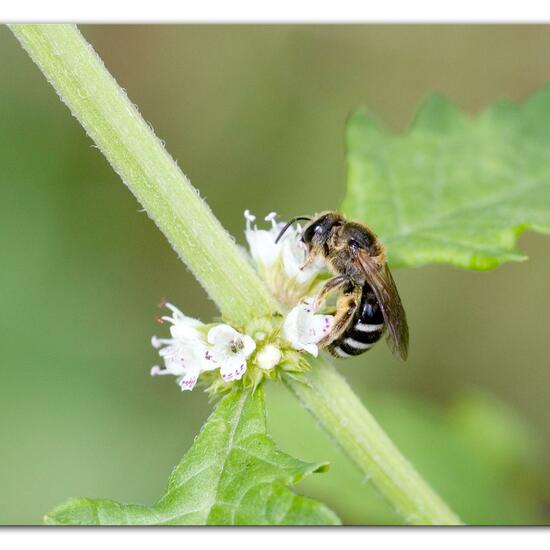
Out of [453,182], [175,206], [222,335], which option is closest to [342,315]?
[222,335]

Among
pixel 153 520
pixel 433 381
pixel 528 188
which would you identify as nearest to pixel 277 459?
pixel 153 520

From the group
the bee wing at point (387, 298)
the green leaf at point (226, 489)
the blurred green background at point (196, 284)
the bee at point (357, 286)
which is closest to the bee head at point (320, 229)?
the bee at point (357, 286)

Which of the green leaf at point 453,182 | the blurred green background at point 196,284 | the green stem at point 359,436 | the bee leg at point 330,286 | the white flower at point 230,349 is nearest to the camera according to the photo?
the white flower at point 230,349

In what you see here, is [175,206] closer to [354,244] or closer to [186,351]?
[186,351]

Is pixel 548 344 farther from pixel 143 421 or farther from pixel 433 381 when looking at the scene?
pixel 143 421

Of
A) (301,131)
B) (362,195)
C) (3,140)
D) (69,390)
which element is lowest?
(362,195)

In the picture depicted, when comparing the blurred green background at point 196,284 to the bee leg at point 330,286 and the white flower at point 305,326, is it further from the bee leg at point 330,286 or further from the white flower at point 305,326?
the white flower at point 305,326
